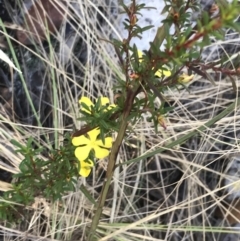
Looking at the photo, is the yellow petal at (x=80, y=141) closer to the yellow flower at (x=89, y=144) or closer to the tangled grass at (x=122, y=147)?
the yellow flower at (x=89, y=144)

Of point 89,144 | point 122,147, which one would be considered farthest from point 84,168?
point 122,147

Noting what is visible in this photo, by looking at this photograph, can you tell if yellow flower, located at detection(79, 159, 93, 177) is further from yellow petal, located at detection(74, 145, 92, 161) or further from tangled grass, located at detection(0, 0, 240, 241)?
tangled grass, located at detection(0, 0, 240, 241)

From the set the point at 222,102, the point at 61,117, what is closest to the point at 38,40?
the point at 61,117

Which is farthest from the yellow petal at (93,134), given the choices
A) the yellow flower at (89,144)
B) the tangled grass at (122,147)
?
the tangled grass at (122,147)

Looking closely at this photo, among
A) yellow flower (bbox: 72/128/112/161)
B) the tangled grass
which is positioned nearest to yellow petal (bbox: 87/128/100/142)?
yellow flower (bbox: 72/128/112/161)

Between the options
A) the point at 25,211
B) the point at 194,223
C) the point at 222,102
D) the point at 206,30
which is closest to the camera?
the point at 206,30

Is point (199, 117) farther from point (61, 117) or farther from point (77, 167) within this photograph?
point (77, 167)

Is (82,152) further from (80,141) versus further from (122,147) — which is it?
(122,147)
